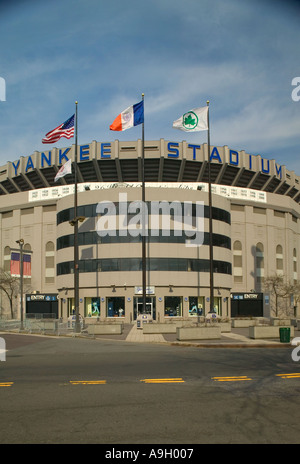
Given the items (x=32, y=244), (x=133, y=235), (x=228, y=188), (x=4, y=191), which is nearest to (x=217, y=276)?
(x=133, y=235)

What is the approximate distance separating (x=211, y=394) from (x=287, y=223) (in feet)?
222

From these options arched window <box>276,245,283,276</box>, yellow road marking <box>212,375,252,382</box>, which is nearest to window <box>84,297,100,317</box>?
arched window <box>276,245,283,276</box>

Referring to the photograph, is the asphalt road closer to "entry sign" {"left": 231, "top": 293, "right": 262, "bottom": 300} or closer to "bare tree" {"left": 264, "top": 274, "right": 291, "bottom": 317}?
"entry sign" {"left": 231, "top": 293, "right": 262, "bottom": 300}

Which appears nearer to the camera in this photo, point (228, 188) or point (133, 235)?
point (133, 235)

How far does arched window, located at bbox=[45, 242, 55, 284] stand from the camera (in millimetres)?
69812

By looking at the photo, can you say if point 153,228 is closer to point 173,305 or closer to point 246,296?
point 173,305

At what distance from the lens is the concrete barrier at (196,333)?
28.9 meters

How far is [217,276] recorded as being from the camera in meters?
58.5

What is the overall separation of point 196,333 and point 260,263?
45633mm

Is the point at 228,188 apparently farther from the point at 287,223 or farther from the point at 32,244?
the point at 32,244

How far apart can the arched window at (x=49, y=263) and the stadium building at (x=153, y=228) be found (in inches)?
6.0

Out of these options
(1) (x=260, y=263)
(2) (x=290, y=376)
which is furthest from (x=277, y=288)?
(2) (x=290, y=376)

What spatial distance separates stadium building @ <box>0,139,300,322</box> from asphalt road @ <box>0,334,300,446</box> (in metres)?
27.5

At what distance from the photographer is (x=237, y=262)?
70500mm
